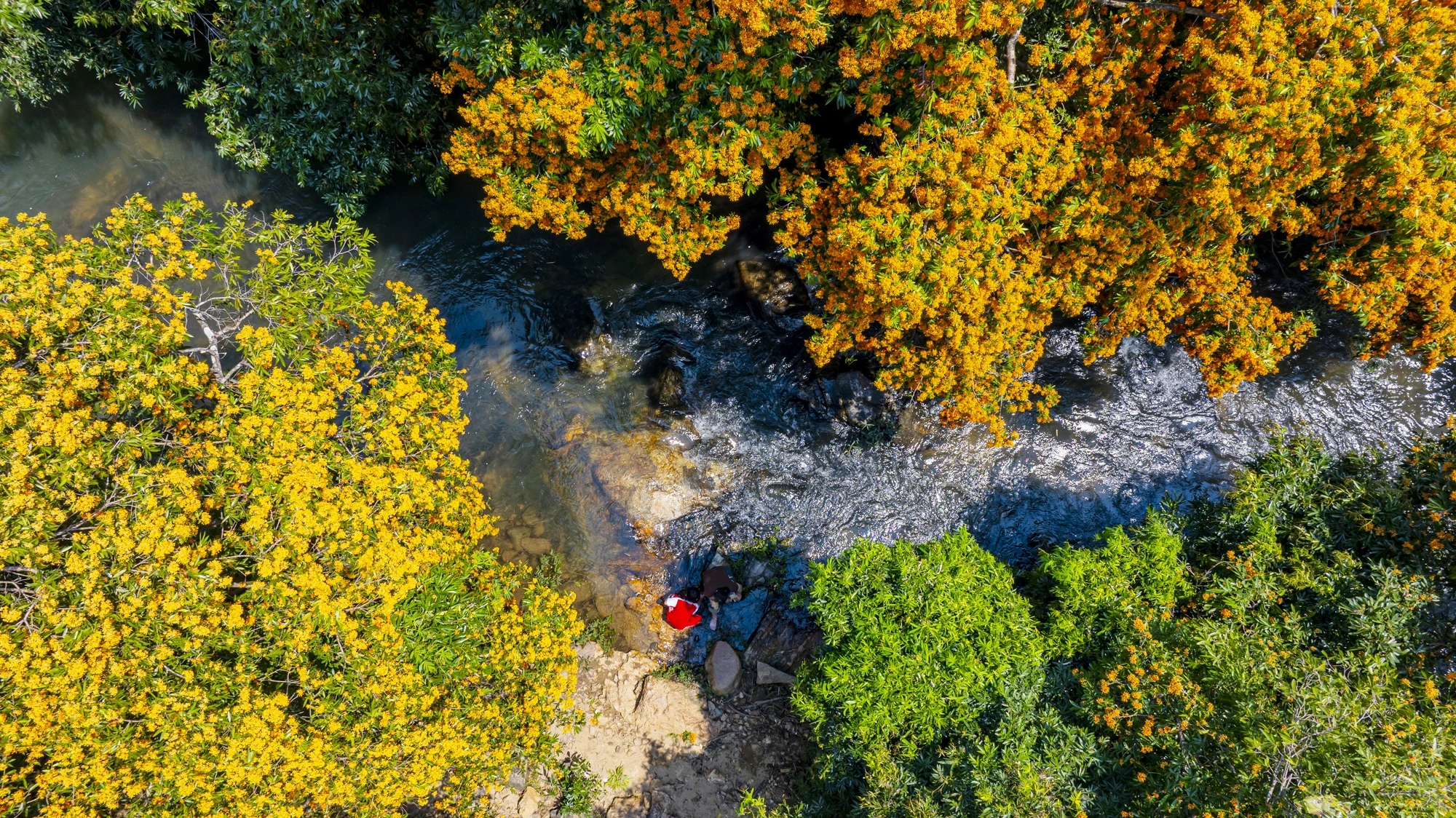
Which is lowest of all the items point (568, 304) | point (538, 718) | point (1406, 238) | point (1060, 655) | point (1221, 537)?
point (538, 718)

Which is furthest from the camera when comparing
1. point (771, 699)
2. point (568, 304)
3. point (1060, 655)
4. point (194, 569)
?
point (568, 304)

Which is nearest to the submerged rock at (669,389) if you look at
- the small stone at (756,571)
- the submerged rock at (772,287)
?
the submerged rock at (772,287)

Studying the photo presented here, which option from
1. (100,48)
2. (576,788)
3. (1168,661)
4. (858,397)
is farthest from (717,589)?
(100,48)

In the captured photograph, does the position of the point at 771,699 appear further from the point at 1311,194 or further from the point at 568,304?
the point at 1311,194

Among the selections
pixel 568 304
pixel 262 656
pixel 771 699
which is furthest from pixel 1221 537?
pixel 262 656

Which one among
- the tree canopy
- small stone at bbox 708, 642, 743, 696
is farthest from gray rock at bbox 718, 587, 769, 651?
the tree canopy

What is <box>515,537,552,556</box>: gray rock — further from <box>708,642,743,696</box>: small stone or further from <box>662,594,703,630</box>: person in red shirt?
<box>708,642,743,696</box>: small stone
